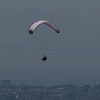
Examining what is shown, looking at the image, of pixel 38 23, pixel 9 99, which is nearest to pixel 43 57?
pixel 38 23

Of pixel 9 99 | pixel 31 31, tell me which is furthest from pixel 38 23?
pixel 9 99

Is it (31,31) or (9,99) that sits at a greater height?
(9,99)

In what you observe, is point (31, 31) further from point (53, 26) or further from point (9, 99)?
point (9, 99)

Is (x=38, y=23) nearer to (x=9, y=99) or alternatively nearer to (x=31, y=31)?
(x=31, y=31)

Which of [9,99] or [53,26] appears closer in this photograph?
[53,26]

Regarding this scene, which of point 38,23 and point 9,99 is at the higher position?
point 9,99

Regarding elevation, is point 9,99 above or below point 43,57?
above

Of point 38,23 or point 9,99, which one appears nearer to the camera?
point 38,23

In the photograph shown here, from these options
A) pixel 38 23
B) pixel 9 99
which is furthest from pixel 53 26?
pixel 9 99
